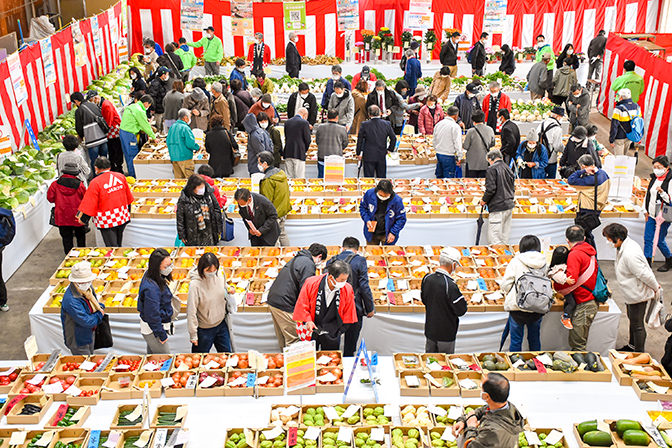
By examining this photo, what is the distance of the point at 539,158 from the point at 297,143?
353 cm

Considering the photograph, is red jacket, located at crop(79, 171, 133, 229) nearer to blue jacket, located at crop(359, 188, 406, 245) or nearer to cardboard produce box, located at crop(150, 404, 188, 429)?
blue jacket, located at crop(359, 188, 406, 245)

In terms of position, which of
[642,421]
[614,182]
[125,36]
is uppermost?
[125,36]

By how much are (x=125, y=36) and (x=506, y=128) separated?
43.4ft

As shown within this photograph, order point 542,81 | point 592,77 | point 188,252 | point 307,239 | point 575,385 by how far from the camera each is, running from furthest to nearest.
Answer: point 592,77 → point 542,81 → point 307,239 → point 188,252 → point 575,385

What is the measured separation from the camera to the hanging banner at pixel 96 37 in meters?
16.2

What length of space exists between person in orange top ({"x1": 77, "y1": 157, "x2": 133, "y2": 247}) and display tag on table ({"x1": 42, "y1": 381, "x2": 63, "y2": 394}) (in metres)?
3.05

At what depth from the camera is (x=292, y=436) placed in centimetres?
490

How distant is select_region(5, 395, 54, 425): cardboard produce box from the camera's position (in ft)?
17.0

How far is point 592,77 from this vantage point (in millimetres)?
17250

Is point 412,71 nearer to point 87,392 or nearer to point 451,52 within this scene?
point 451,52

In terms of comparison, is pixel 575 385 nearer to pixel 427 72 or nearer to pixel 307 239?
pixel 307 239

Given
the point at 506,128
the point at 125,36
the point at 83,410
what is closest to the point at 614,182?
the point at 506,128

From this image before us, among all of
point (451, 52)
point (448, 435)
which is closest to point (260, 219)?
point (448, 435)

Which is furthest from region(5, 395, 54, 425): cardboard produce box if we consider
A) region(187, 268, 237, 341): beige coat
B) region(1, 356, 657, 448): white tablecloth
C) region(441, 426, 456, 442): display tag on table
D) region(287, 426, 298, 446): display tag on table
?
region(441, 426, 456, 442): display tag on table
